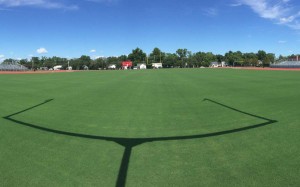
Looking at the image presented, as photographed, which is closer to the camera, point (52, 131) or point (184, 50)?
point (52, 131)

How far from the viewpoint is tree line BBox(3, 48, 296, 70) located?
13070cm

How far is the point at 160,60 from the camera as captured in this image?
160 m

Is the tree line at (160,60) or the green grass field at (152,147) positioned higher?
the tree line at (160,60)

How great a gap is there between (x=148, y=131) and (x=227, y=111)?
12.1 ft

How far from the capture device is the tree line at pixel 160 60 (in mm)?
130700

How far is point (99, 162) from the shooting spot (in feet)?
16.7

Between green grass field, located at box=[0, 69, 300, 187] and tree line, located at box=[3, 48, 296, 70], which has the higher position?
tree line, located at box=[3, 48, 296, 70]

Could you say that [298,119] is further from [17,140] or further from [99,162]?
[17,140]

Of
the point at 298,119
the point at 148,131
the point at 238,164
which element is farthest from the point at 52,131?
the point at 298,119

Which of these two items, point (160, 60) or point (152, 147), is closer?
point (152, 147)

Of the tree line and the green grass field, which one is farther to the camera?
the tree line

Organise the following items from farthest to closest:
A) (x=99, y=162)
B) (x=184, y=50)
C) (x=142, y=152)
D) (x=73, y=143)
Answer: (x=184, y=50)
(x=73, y=143)
(x=142, y=152)
(x=99, y=162)

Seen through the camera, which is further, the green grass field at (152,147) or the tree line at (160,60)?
the tree line at (160,60)

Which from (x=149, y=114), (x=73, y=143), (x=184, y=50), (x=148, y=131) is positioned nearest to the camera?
(x=73, y=143)
